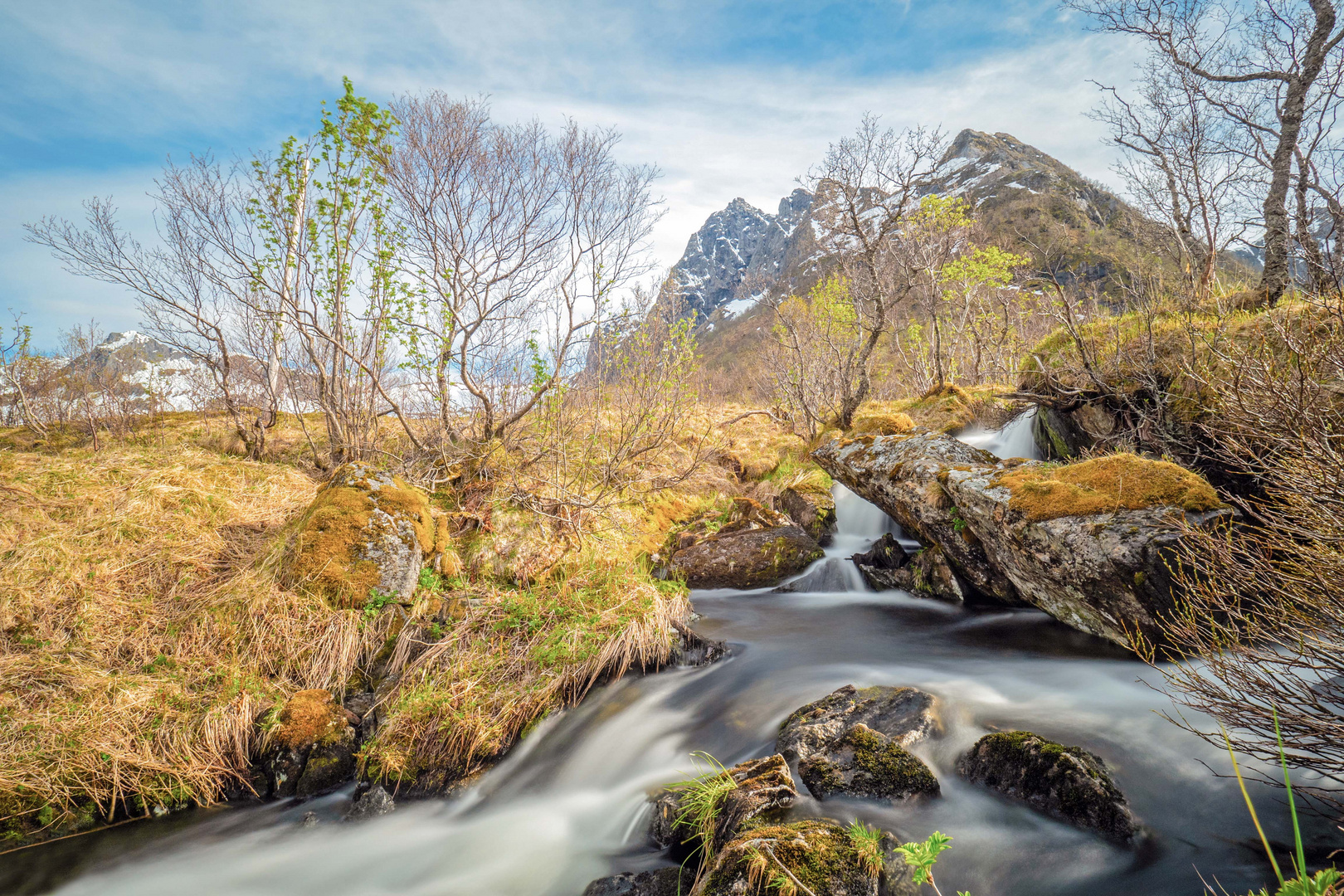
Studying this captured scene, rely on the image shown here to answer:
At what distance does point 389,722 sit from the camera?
459cm

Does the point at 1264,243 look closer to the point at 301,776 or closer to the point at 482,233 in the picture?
the point at 482,233

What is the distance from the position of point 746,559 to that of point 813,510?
2339mm

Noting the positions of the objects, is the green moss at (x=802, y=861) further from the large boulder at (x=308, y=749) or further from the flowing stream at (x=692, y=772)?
the large boulder at (x=308, y=749)

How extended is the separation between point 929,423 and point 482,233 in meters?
9.08

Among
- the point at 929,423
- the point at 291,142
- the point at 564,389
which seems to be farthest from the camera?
the point at 929,423

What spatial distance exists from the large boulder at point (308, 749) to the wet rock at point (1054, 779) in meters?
5.09

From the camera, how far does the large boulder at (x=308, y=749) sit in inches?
174

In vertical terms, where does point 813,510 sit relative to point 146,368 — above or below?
below

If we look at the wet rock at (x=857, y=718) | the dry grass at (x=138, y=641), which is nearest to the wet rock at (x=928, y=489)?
the wet rock at (x=857, y=718)

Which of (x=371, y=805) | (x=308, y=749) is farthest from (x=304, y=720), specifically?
(x=371, y=805)

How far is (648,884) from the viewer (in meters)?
3.23

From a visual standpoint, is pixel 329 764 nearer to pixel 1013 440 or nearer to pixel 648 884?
pixel 648 884

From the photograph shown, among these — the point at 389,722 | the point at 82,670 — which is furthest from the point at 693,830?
the point at 82,670

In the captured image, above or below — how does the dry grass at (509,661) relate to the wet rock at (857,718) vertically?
above
